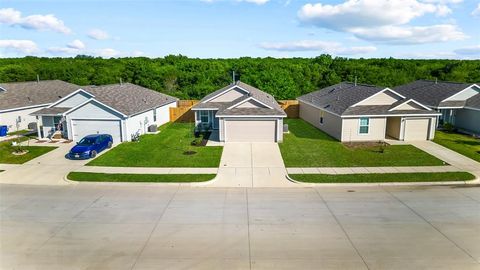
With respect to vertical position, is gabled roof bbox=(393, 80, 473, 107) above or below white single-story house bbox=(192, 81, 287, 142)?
above

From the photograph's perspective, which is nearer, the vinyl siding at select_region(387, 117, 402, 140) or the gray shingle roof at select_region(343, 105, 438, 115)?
the gray shingle roof at select_region(343, 105, 438, 115)

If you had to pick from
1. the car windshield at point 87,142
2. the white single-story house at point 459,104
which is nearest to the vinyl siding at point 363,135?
the white single-story house at point 459,104

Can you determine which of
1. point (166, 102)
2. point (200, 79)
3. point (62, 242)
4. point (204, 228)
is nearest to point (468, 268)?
point (204, 228)

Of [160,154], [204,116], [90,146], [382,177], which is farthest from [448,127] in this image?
[90,146]

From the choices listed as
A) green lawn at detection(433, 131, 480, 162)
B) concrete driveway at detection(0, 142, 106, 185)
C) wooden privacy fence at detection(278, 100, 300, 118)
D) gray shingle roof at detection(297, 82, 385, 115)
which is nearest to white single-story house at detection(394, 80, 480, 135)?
green lawn at detection(433, 131, 480, 162)

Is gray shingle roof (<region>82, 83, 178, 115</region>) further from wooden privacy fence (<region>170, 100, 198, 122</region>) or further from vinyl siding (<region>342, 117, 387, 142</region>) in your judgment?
vinyl siding (<region>342, 117, 387, 142</region>)
